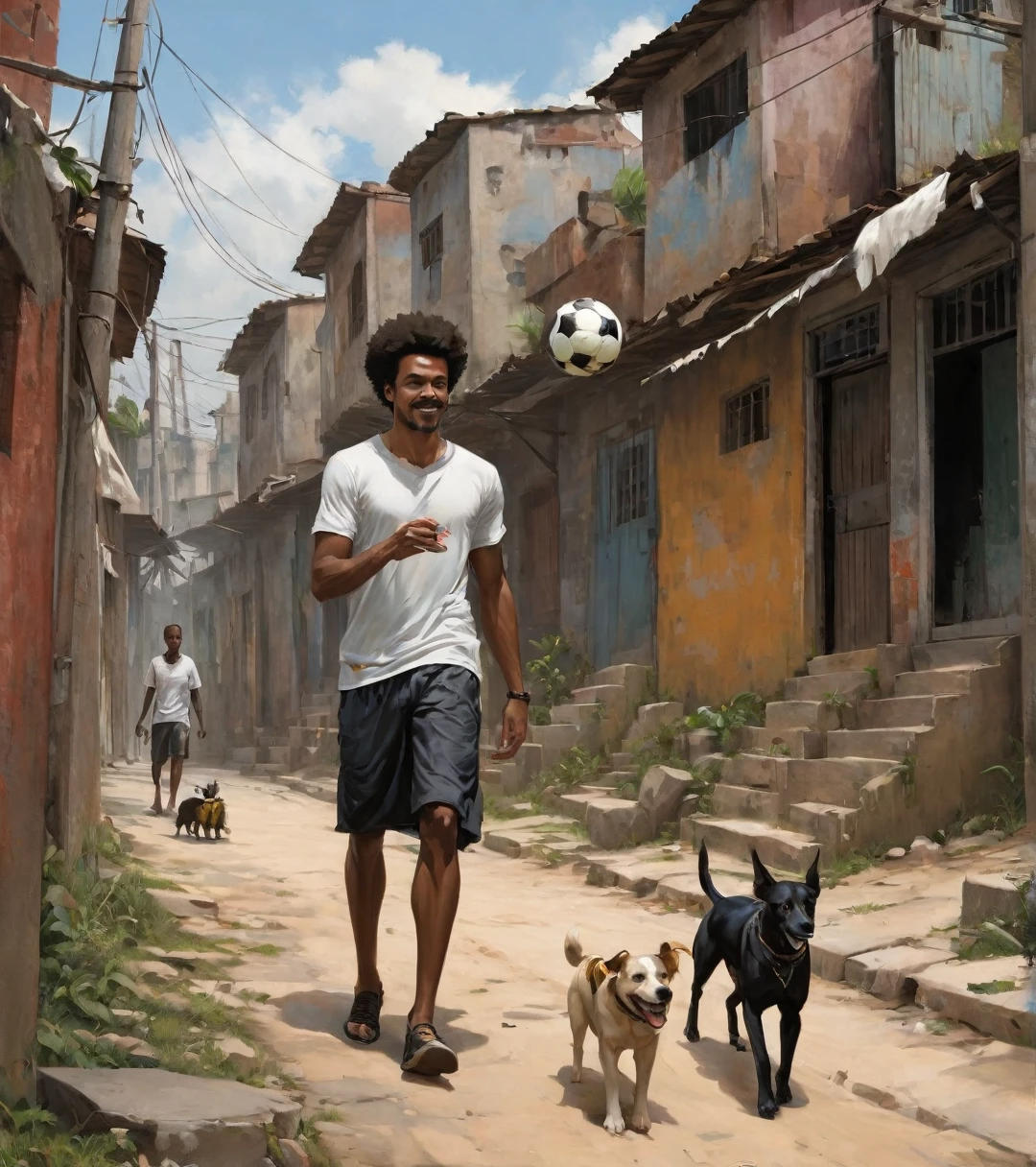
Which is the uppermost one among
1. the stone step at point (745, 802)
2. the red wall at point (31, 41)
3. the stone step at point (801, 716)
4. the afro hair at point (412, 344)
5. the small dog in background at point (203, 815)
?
the red wall at point (31, 41)

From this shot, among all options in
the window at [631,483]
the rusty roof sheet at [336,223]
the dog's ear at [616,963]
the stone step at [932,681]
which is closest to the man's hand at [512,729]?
the dog's ear at [616,963]

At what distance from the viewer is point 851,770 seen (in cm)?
942

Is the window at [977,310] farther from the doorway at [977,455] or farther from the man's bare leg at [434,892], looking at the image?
the man's bare leg at [434,892]

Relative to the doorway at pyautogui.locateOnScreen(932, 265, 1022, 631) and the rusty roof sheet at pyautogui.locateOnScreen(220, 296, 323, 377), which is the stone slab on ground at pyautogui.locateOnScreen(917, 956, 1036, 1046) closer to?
the doorway at pyautogui.locateOnScreen(932, 265, 1022, 631)

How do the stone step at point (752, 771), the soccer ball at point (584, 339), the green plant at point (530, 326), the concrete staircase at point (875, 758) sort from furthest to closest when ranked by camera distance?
the green plant at point (530, 326) < the soccer ball at point (584, 339) < the stone step at point (752, 771) < the concrete staircase at point (875, 758)

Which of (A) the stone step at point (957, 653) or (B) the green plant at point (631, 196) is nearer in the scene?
(A) the stone step at point (957, 653)

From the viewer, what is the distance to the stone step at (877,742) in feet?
30.1

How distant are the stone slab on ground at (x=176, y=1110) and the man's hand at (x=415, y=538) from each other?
5.14 feet

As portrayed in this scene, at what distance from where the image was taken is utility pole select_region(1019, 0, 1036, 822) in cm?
843

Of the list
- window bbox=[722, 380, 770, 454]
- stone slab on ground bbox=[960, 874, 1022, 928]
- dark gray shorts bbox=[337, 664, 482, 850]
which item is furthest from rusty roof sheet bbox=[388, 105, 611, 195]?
dark gray shorts bbox=[337, 664, 482, 850]

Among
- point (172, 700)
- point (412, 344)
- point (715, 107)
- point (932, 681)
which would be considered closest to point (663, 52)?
point (715, 107)

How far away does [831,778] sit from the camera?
9594mm

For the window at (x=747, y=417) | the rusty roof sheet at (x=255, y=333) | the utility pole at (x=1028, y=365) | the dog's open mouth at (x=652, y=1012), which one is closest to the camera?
the dog's open mouth at (x=652, y=1012)

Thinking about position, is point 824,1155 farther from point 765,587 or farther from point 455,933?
point 765,587
